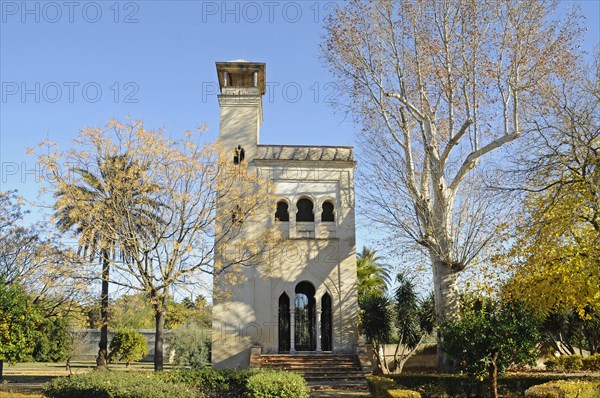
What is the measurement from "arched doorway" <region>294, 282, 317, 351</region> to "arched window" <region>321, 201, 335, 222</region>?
3.18 meters

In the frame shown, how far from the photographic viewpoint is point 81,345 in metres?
42.3

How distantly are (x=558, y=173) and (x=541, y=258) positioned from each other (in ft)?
9.47

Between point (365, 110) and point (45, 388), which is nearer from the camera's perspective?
point (45, 388)

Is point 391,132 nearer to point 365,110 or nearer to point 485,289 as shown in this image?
point 365,110

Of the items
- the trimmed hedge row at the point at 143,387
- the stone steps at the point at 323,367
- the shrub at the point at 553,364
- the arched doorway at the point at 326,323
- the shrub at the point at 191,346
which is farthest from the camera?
the shrub at the point at 191,346

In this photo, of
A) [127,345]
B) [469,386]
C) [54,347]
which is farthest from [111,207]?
[54,347]

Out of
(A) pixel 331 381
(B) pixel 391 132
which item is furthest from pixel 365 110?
(A) pixel 331 381

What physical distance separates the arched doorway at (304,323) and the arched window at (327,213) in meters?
3.18

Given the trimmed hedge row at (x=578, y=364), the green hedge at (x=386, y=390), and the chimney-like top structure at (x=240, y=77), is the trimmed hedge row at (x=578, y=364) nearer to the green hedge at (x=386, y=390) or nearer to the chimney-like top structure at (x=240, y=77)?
the green hedge at (x=386, y=390)

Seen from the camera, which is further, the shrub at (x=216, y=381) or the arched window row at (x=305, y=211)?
the arched window row at (x=305, y=211)

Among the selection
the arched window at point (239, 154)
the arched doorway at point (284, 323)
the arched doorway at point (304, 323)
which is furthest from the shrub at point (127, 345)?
the arched window at point (239, 154)

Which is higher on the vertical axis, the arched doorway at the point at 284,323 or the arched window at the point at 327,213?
the arched window at the point at 327,213

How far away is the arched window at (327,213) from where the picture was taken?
2489 cm

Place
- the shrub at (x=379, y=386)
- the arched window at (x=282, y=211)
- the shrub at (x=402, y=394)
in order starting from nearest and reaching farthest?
the shrub at (x=402, y=394) → the shrub at (x=379, y=386) → the arched window at (x=282, y=211)
